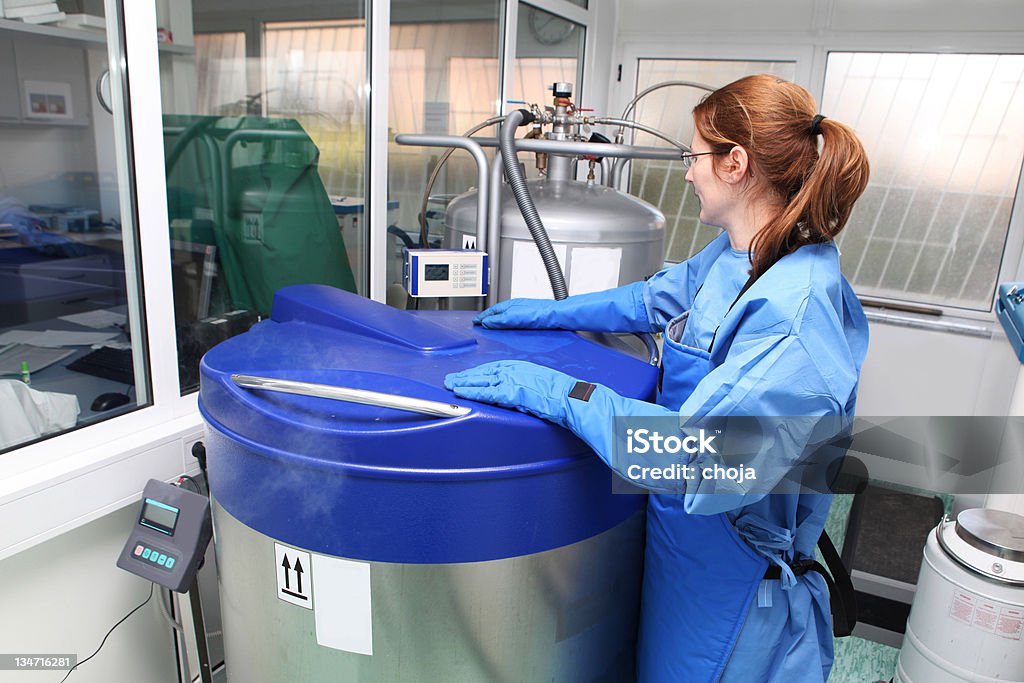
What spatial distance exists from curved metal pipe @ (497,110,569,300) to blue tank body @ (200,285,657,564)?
48 centimetres

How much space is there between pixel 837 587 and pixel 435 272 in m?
0.93

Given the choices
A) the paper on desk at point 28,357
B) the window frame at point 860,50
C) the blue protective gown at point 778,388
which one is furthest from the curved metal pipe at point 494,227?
the window frame at point 860,50

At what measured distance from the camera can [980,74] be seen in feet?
8.71

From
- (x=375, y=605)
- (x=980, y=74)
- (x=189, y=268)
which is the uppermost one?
(x=980, y=74)

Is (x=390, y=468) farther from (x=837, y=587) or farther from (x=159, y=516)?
(x=837, y=587)

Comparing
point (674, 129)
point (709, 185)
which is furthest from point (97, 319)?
point (674, 129)

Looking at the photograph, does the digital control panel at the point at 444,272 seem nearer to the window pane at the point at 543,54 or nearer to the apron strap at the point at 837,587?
the apron strap at the point at 837,587

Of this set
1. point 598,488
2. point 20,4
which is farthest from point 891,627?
point 20,4

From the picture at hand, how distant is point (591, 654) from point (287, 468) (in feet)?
1.76

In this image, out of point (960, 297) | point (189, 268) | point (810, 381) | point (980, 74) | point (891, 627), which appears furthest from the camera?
point (960, 297)

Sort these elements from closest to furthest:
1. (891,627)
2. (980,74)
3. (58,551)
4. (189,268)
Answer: (58,551) → (189,268) → (891,627) → (980,74)

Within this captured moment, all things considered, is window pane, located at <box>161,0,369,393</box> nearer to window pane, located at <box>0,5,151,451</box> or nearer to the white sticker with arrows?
window pane, located at <box>0,5,151,451</box>

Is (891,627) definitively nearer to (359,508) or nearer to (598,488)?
(598,488)

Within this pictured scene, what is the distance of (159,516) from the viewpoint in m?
1.20
